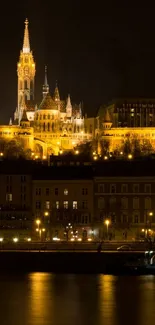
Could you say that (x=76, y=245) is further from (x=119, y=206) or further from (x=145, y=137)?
(x=145, y=137)

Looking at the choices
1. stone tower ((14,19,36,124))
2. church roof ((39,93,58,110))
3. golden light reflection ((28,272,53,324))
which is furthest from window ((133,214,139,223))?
stone tower ((14,19,36,124))

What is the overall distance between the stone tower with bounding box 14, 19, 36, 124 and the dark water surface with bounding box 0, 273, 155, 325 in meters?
120

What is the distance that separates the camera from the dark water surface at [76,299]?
4997cm

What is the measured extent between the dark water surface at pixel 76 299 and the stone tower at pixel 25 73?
12045cm

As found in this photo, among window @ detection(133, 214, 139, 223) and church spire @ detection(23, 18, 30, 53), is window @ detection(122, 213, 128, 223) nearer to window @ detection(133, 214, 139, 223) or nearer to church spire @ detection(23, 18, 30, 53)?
window @ detection(133, 214, 139, 223)

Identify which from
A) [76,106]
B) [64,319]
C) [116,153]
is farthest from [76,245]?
[76,106]

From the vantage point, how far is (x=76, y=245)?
67938 mm

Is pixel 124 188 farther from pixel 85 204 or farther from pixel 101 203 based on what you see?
pixel 85 204

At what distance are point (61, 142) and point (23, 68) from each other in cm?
2176

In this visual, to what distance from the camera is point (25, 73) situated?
18500 cm

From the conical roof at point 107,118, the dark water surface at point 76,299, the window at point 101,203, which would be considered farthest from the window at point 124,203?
the conical roof at point 107,118

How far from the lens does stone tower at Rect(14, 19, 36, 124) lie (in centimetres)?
18088

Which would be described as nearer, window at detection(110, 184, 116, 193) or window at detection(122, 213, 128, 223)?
window at detection(122, 213, 128, 223)

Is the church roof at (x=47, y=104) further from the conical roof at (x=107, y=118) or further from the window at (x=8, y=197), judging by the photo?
the window at (x=8, y=197)
